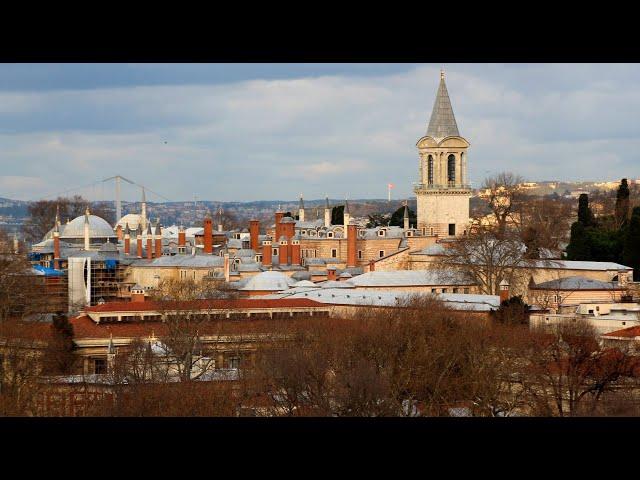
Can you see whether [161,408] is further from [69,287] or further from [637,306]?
[69,287]

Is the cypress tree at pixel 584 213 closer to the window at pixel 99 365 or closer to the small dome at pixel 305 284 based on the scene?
the small dome at pixel 305 284

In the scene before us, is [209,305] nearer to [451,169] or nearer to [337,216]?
[451,169]

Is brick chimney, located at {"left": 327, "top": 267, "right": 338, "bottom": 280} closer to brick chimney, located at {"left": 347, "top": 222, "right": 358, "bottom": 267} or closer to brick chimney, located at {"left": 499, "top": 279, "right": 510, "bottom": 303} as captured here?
brick chimney, located at {"left": 347, "top": 222, "right": 358, "bottom": 267}

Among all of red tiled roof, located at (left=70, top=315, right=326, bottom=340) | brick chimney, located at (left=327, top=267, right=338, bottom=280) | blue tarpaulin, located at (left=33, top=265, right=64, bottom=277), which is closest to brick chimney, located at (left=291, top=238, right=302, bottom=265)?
brick chimney, located at (left=327, top=267, right=338, bottom=280)

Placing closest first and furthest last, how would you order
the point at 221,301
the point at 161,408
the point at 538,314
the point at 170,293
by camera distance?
1. the point at 161,408
2. the point at 538,314
3. the point at 221,301
4. the point at 170,293

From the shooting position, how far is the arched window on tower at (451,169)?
155 feet

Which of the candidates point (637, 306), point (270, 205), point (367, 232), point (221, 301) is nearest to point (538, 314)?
point (637, 306)

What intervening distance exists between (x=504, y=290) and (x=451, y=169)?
13.0m

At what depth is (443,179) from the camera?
4681cm

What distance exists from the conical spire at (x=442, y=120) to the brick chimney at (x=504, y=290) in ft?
37.0

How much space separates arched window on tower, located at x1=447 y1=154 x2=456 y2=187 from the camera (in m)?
47.1

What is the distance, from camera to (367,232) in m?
45.8
